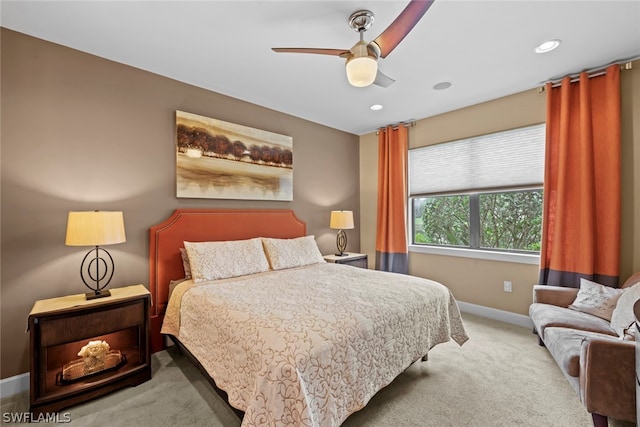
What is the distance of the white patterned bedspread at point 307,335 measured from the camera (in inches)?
50.1

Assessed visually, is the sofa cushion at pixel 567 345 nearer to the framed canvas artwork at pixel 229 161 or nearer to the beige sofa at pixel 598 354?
the beige sofa at pixel 598 354

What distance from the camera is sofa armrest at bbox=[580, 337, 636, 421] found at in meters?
1.47


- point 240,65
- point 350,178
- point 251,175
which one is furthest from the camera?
point 350,178

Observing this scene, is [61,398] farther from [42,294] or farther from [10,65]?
[10,65]

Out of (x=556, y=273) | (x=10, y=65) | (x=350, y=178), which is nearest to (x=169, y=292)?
(x=10, y=65)

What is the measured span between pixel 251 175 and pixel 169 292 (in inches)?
62.9

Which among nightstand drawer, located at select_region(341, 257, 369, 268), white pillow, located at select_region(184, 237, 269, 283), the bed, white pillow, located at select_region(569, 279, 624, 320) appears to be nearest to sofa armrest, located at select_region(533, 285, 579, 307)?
white pillow, located at select_region(569, 279, 624, 320)

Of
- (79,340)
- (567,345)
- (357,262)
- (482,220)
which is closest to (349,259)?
(357,262)

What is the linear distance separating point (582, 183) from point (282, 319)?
3215 millimetres

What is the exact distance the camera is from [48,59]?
7.36 ft

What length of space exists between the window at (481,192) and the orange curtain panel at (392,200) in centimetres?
19

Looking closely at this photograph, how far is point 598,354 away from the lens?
1.53m

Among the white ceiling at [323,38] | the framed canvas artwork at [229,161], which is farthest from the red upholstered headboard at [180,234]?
the white ceiling at [323,38]

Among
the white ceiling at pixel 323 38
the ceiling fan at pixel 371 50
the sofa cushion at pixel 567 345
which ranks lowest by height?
the sofa cushion at pixel 567 345
